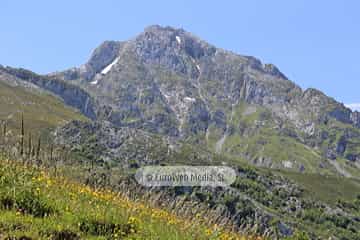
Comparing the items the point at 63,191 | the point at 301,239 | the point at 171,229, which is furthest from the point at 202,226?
the point at 63,191

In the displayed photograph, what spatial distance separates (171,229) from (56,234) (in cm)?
294

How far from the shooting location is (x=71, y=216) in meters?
9.03

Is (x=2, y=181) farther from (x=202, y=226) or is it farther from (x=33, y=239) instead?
(x=202, y=226)

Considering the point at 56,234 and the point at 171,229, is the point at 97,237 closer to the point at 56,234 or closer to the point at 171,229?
the point at 56,234

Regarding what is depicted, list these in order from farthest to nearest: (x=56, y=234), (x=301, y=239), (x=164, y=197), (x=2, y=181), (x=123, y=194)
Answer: (x=164, y=197), (x=123, y=194), (x=301, y=239), (x=2, y=181), (x=56, y=234)

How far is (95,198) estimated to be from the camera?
11.6m

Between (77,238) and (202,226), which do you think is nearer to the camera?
(77,238)

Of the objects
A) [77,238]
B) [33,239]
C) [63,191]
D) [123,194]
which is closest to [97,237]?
[77,238]

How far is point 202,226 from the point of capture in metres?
11.4

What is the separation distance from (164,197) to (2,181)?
6362 millimetres

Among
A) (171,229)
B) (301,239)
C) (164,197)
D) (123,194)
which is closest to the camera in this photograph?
(171,229)

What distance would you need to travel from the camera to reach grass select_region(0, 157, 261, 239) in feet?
26.9

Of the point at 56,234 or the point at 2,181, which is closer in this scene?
the point at 56,234

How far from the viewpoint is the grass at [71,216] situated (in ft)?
26.9
